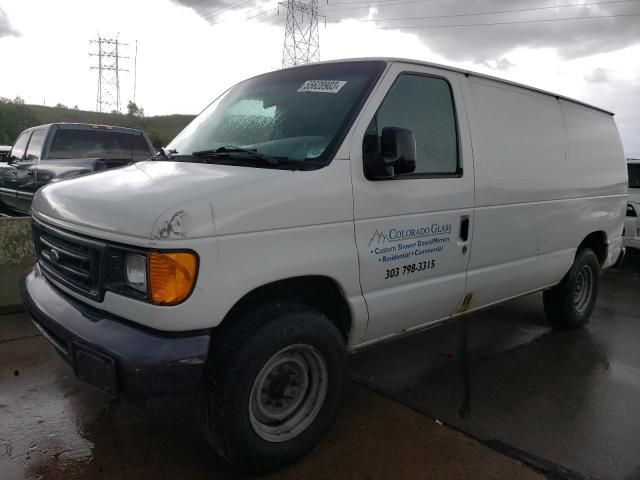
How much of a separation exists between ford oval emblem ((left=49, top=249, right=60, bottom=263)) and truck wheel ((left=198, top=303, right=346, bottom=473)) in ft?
3.48

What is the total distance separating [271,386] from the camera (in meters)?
2.74

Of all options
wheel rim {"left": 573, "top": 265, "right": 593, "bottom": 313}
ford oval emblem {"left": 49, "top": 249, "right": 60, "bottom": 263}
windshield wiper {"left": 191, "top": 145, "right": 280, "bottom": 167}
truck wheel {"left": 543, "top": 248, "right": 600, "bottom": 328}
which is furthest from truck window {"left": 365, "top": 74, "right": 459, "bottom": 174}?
wheel rim {"left": 573, "top": 265, "right": 593, "bottom": 313}

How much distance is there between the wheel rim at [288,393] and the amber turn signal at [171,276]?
0.63 metres

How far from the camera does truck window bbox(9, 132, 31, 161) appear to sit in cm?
862

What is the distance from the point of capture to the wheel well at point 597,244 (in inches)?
205

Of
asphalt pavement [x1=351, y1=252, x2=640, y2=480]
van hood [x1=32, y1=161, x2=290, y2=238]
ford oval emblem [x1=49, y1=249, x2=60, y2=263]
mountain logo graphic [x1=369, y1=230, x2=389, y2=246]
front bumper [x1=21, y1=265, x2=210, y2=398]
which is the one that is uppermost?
van hood [x1=32, y1=161, x2=290, y2=238]

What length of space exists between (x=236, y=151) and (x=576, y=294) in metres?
4.09

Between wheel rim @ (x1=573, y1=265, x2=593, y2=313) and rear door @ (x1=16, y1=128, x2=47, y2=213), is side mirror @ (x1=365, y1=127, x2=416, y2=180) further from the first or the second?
rear door @ (x1=16, y1=128, x2=47, y2=213)

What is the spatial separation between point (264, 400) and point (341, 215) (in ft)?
3.51

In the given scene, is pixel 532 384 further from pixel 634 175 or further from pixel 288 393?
pixel 634 175

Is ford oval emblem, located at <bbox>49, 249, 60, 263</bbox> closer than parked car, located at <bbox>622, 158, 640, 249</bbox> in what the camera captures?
Result: Yes

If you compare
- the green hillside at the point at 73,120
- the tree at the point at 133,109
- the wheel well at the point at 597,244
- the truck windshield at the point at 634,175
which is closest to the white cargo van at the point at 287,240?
the wheel well at the point at 597,244

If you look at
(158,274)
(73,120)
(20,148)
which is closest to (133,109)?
(73,120)

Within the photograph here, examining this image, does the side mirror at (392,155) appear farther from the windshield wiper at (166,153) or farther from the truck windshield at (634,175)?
the truck windshield at (634,175)
